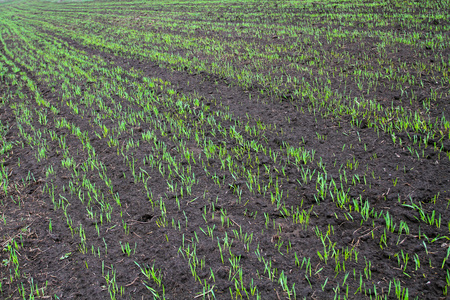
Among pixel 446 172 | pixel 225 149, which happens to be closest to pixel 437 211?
pixel 446 172

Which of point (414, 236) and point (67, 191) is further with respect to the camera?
point (67, 191)

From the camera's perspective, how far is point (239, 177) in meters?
→ 3.46

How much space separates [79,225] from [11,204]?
1070 mm

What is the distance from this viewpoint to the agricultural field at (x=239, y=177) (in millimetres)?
2324

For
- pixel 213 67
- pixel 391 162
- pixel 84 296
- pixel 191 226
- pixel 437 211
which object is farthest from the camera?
pixel 213 67

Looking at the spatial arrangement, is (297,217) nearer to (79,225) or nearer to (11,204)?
(79,225)

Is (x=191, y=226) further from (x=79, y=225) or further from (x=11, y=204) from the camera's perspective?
(x=11, y=204)

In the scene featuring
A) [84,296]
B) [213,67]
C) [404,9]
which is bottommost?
[84,296]

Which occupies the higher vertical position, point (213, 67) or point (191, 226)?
point (213, 67)

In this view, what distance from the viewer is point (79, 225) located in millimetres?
2982

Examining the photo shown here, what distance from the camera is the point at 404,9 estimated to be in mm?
9914

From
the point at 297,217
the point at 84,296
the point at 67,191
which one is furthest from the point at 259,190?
the point at 67,191

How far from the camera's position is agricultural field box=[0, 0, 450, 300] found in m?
2.32

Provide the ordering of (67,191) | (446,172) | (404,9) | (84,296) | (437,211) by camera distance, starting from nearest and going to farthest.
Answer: (84,296)
(437,211)
(446,172)
(67,191)
(404,9)
